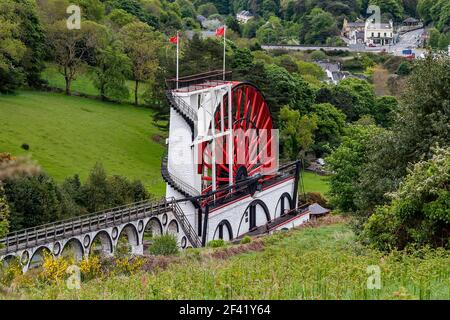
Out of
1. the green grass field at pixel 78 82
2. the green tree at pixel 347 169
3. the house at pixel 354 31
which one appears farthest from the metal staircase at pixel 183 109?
the house at pixel 354 31

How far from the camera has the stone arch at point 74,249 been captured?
29369mm

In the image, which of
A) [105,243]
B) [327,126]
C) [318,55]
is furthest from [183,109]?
[318,55]

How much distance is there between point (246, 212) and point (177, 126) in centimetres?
608

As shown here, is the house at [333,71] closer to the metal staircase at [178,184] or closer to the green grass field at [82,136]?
the green grass field at [82,136]

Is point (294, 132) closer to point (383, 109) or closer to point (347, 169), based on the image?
point (383, 109)


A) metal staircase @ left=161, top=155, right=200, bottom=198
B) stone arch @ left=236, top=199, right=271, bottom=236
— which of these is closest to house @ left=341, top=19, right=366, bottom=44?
stone arch @ left=236, top=199, right=271, bottom=236

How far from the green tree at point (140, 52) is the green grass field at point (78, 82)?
4.95 ft

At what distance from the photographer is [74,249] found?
3014cm

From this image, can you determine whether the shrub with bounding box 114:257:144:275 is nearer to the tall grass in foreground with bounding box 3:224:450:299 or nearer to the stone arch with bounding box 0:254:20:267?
the stone arch with bounding box 0:254:20:267

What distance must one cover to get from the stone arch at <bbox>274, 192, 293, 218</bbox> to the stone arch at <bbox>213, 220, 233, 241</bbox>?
5.52 meters

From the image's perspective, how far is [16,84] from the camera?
56.0 m

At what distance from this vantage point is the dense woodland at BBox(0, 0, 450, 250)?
2054cm

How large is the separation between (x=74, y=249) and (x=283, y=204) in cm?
1647

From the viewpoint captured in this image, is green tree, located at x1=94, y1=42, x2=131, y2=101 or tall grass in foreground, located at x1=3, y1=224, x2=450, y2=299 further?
green tree, located at x1=94, y1=42, x2=131, y2=101
